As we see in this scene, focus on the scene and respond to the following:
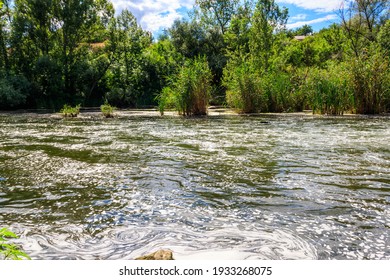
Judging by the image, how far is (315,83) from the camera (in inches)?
737

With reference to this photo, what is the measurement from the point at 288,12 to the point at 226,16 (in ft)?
38.2

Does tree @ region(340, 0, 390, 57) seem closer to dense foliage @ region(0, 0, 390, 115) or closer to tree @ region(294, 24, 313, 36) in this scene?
dense foliage @ region(0, 0, 390, 115)

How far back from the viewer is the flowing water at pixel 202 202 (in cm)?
345

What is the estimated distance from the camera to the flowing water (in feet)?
11.3

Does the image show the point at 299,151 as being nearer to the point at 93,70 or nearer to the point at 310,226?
the point at 310,226

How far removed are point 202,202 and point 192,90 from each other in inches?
607

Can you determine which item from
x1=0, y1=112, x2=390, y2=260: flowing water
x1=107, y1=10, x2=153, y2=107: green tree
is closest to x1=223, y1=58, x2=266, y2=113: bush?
x1=0, y1=112, x2=390, y2=260: flowing water

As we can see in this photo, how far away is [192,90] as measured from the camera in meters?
19.8

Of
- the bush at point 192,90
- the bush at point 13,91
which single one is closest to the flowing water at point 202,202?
the bush at point 192,90

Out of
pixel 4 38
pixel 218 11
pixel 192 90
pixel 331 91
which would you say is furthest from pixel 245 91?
pixel 218 11

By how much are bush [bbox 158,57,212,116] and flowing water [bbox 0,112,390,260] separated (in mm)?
10997

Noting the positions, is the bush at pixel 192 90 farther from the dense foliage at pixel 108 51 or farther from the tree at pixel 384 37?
the tree at pixel 384 37

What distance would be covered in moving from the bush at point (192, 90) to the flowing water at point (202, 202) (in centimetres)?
1100

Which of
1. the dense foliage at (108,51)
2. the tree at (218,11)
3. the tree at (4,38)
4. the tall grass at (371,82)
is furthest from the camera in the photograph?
the tree at (218,11)
